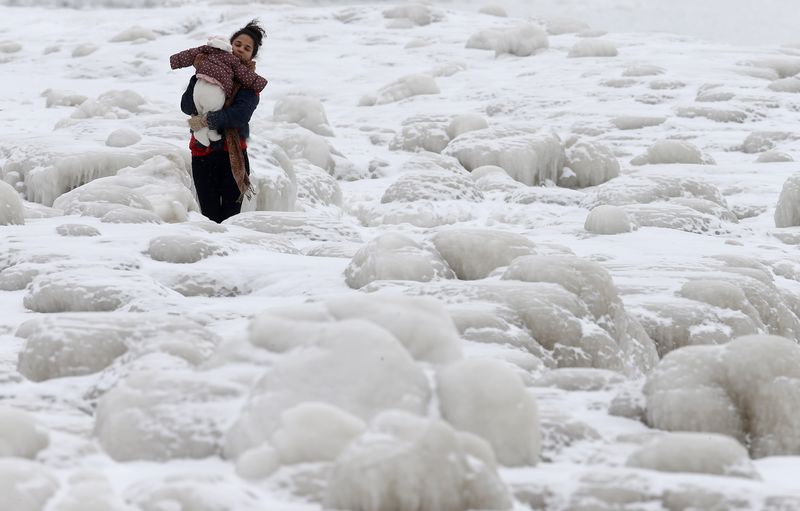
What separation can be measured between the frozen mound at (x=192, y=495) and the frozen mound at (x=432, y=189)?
259 inches

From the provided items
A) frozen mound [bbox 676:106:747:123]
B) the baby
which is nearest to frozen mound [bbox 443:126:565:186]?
frozen mound [bbox 676:106:747:123]

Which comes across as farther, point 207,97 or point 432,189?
point 432,189

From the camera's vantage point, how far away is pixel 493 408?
258 cm

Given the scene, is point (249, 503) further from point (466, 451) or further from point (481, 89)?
point (481, 89)

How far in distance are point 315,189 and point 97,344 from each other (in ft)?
19.0

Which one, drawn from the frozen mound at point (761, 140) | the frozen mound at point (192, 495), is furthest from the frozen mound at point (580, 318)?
the frozen mound at point (761, 140)

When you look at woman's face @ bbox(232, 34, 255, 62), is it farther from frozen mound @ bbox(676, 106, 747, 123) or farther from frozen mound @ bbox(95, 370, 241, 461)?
frozen mound @ bbox(676, 106, 747, 123)

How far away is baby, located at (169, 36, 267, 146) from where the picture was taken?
6.40 m

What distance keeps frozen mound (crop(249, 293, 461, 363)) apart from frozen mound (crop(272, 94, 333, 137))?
372 inches

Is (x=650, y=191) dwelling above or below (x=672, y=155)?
above

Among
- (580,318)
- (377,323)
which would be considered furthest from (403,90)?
(377,323)

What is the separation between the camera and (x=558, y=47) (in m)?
18.9

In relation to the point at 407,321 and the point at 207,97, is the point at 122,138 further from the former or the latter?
the point at 407,321

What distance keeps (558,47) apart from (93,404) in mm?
16733
